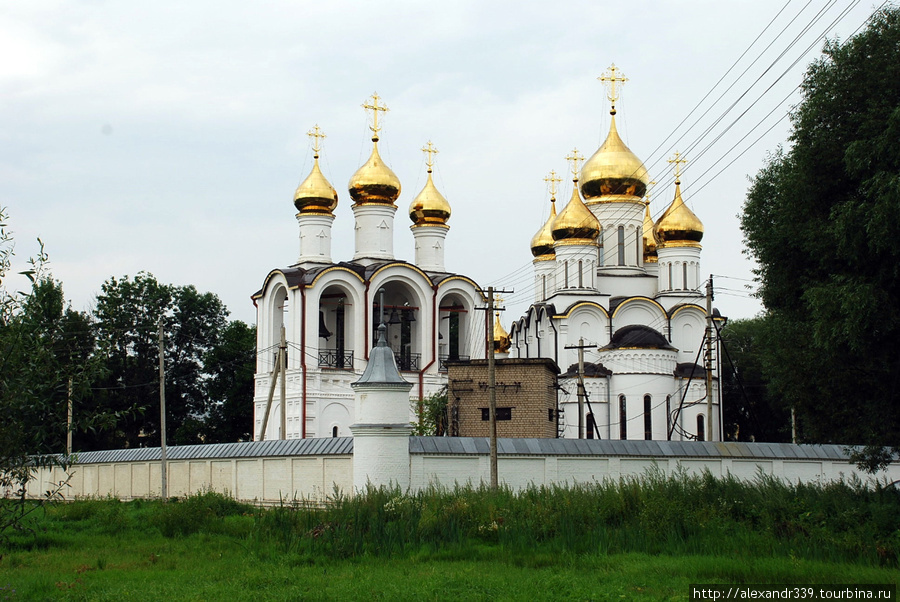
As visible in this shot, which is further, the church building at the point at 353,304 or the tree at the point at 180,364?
the tree at the point at 180,364

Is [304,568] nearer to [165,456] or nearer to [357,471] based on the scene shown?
[357,471]

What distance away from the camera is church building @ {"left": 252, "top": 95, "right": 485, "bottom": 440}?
3612 cm

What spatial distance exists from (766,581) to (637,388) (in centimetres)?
2694

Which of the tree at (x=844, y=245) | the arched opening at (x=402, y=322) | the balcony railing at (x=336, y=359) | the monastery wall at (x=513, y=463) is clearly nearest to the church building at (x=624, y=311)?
the arched opening at (x=402, y=322)

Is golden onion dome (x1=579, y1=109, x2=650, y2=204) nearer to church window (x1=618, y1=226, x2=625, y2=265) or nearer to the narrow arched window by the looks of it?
church window (x1=618, y1=226, x2=625, y2=265)

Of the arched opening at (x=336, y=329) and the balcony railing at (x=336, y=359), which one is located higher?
the arched opening at (x=336, y=329)

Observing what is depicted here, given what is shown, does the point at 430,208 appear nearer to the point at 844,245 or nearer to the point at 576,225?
the point at 576,225

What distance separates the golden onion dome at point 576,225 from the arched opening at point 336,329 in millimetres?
8507

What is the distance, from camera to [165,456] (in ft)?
78.8

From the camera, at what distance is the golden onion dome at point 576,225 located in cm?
4038

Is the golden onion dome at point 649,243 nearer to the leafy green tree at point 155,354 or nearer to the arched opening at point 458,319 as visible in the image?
the arched opening at point 458,319

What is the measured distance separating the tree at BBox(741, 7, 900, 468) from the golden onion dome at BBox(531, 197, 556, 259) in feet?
94.7

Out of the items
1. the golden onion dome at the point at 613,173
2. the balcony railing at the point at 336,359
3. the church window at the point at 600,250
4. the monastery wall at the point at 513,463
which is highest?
the golden onion dome at the point at 613,173

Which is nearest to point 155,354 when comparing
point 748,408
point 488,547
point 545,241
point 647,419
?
point 545,241
